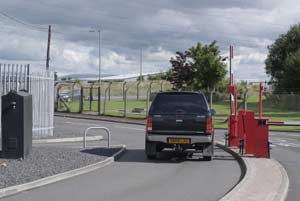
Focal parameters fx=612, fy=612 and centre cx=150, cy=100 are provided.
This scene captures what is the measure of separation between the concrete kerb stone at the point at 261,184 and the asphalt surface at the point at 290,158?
0.16 metres

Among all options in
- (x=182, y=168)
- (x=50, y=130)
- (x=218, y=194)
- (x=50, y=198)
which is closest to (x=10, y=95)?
(x=182, y=168)

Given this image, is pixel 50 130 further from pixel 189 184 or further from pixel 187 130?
pixel 189 184

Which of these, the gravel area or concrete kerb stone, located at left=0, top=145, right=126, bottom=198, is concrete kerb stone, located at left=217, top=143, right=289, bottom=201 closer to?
concrete kerb stone, located at left=0, top=145, right=126, bottom=198

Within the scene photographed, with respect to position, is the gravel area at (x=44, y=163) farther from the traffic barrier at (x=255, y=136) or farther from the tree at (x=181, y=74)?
the tree at (x=181, y=74)

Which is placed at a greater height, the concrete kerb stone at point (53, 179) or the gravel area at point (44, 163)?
the gravel area at point (44, 163)

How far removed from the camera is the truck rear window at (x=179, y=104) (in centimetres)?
1616

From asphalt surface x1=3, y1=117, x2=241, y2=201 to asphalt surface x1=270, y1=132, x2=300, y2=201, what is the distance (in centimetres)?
118

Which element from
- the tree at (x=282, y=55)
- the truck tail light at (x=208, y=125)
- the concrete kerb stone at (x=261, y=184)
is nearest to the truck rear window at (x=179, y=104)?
the truck tail light at (x=208, y=125)

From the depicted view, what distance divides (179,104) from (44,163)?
4262 millimetres

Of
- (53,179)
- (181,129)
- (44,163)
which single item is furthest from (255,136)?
(53,179)

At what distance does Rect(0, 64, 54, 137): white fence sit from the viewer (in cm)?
2106

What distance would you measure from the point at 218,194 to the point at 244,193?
0.66m

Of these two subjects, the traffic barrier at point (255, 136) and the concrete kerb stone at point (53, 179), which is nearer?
the concrete kerb stone at point (53, 179)

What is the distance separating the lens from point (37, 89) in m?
22.3
